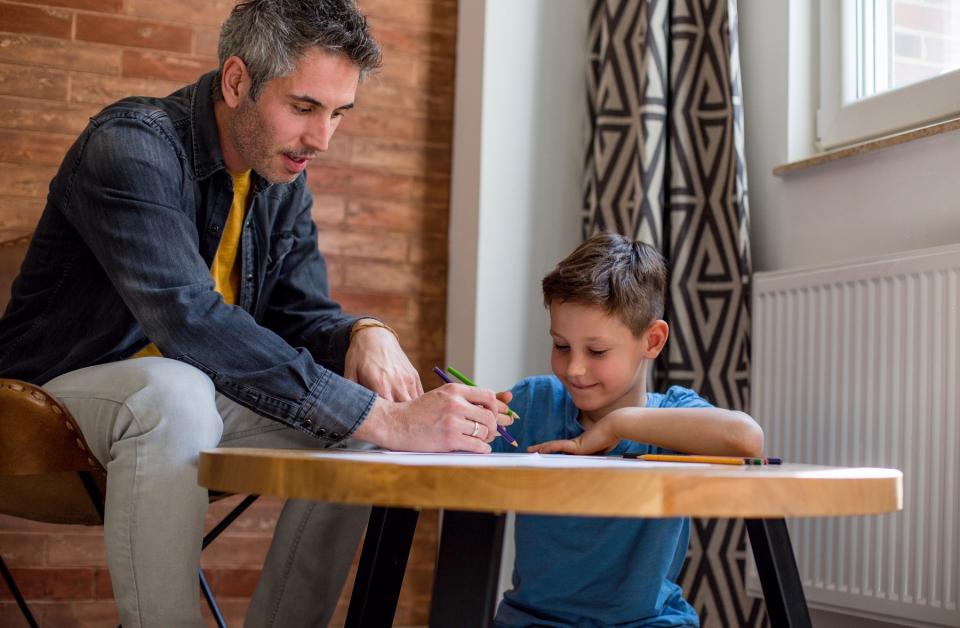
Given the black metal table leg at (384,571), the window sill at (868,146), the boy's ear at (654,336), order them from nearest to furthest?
the black metal table leg at (384,571) < the boy's ear at (654,336) < the window sill at (868,146)

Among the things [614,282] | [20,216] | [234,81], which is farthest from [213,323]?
[20,216]

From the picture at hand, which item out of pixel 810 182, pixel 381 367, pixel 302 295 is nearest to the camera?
pixel 381 367

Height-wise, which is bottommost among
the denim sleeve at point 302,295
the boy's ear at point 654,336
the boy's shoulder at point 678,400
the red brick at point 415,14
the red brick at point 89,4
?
the boy's shoulder at point 678,400

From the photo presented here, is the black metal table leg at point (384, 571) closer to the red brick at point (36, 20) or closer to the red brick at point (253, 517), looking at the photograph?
the red brick at point (253, 517)

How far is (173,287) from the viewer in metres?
1.38

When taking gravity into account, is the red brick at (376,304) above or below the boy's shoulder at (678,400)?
above

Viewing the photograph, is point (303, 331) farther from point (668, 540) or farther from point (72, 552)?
point (72, 552)

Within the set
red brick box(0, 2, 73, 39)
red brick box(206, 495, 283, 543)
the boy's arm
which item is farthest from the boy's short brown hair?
red brick box(0, 2, 73, 39)

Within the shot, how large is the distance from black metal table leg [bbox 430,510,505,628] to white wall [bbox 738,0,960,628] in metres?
1.20

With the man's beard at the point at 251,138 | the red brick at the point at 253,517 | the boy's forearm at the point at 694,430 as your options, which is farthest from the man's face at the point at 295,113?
the red brick at the point at 253,517

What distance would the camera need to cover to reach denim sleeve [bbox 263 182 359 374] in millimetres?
1865

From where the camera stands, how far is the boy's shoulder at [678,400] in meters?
1.56

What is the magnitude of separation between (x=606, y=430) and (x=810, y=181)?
3.15 feet

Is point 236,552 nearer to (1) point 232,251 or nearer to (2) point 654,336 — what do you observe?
(1) point 232,251
